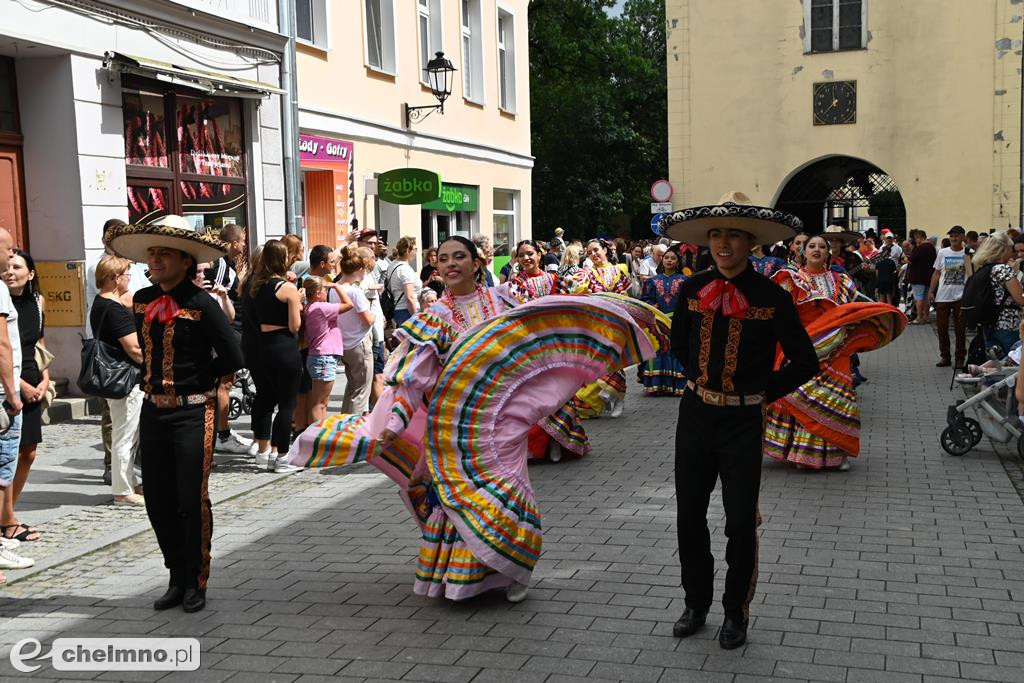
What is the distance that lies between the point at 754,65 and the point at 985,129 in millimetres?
6498

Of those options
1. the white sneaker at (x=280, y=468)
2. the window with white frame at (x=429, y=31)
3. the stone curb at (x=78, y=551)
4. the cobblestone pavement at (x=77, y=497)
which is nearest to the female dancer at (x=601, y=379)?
the white sneaker at (x=280, y=468)

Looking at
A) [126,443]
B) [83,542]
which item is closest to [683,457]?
[83,542]

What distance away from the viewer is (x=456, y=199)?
22.5 meters

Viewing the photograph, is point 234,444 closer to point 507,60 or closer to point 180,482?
point 180,482

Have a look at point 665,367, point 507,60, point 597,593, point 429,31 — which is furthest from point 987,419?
point 507,60

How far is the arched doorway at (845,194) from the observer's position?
115 feet

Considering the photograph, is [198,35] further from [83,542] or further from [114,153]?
[83,542]

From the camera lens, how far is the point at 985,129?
3184cm

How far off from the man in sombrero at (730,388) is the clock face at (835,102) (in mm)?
29509

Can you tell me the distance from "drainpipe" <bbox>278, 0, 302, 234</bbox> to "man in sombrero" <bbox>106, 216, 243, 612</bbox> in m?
10.4

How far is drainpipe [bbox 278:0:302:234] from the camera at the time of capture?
15.9 meters

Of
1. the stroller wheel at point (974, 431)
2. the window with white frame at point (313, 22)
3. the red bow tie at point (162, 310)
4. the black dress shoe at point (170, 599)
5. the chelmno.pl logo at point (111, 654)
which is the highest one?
the window with white frame at point (313, 22)

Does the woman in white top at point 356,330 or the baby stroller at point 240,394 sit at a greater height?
the woman in white top at point 356,330

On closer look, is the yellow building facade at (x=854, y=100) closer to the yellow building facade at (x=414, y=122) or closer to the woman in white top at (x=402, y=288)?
the yellow building facade at (x=414, y=122)
